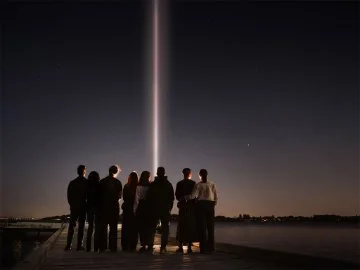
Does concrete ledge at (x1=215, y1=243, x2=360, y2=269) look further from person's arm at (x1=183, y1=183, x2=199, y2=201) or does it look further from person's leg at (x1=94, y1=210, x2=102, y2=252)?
person's leg at (x1=94, y1=210, x2=102, y2=252)

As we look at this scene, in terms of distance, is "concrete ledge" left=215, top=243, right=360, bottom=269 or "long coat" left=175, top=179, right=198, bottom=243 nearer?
"concrete ledge" left=215, top=243, right=360, bottom=269

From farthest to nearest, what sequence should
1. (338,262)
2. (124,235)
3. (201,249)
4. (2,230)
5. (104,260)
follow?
(2,230) → (124,235) → (201,249) → (104,260) → (338,262)

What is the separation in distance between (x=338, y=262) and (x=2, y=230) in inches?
4207

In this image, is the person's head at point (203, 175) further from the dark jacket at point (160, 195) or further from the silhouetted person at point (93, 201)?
the silhouetted person at point (93, 201)

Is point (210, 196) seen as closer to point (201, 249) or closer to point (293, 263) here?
point (201, 249)

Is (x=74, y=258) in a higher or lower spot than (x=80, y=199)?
lower

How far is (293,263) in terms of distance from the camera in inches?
309

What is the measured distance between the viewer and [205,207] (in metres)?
10.2

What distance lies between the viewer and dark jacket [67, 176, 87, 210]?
9977 millimetres

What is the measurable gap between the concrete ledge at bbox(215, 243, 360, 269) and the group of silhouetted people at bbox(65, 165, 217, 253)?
99 cm

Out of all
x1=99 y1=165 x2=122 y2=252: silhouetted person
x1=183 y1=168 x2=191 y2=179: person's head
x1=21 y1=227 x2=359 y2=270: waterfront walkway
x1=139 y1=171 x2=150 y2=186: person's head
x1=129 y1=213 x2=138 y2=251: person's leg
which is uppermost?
x1=183 y1=168 x2=191 y2=179: person's head

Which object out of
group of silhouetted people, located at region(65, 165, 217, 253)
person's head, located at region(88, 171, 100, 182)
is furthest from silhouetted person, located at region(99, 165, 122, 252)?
person's head, located at region(88, 171, 100, 182)

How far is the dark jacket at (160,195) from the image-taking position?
33.0ft

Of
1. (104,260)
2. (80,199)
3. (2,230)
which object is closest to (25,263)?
(104,260)
